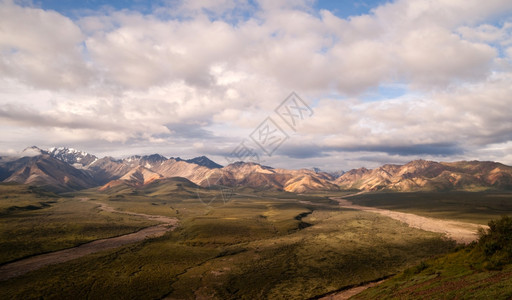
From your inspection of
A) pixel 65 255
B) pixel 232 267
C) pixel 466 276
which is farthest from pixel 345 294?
pixel 65 255

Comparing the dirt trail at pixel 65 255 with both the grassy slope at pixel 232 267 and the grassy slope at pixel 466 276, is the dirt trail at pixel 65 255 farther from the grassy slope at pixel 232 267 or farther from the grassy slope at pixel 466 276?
the grassy slope at pixel 466 276

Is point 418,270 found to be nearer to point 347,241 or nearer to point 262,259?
point 262,259

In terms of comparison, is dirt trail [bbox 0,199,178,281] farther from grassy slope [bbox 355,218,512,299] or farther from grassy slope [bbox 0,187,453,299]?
grassy slope [bbox 355,218,512,299]

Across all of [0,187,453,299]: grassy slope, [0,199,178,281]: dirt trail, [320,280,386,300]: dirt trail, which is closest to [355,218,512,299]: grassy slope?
[320,280,386,300]: dirt trail

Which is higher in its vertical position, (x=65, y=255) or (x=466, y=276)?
(x=466, y=276)

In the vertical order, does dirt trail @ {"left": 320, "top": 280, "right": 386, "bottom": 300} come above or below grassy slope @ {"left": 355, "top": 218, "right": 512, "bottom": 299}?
below

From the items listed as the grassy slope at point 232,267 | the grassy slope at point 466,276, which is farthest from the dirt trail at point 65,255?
the grassy slope at point 466,276

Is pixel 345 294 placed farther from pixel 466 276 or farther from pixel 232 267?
pixel 232 267

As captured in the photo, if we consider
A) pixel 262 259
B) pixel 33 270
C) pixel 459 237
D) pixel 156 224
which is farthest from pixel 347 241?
pixel 156 224
